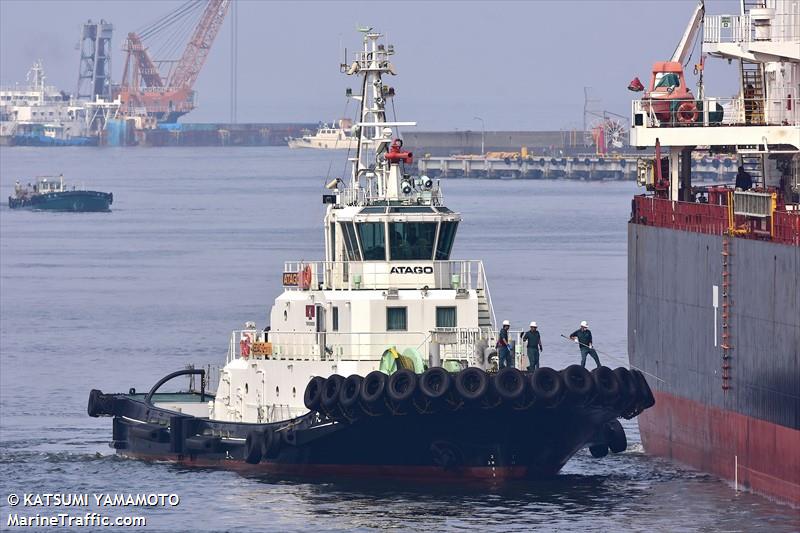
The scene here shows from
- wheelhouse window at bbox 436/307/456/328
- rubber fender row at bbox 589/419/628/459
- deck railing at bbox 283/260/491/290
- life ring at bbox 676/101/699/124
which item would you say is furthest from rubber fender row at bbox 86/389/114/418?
life ring at bbox 676/101/699/124

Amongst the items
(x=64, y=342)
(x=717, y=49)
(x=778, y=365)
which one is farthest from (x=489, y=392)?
(x=64, y=342)

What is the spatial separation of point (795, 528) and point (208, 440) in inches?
482

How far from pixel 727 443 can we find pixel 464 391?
5659 mm

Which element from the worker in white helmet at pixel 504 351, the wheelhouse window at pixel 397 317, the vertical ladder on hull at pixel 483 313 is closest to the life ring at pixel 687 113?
the vertical ladder on hull at pixel 483 313

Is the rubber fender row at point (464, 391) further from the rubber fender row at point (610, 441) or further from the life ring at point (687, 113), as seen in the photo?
the life ring at point (687, 113)

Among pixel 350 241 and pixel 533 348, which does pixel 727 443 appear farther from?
pixel 350 241

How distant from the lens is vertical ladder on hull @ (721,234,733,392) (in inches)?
1471

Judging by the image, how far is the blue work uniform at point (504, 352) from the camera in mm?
36406

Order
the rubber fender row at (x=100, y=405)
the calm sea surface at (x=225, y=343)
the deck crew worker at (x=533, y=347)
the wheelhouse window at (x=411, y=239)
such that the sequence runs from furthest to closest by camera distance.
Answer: the rubber fender row at (x=100, y=405)
the wheelhouse window at (x=411, y=239)
the deck crew worker at (x=533, y=347)
the calm sea surface at (x=225, y=343)

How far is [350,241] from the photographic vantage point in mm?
Result: 39562

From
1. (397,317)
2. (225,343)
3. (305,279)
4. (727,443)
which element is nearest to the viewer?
(727,443)

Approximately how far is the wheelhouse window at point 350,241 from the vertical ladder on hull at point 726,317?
7.09m

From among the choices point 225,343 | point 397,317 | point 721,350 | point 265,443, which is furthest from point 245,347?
point 225,343

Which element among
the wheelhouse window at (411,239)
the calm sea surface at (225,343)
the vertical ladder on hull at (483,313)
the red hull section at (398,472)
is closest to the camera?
the calm sea surface at (225,343)
